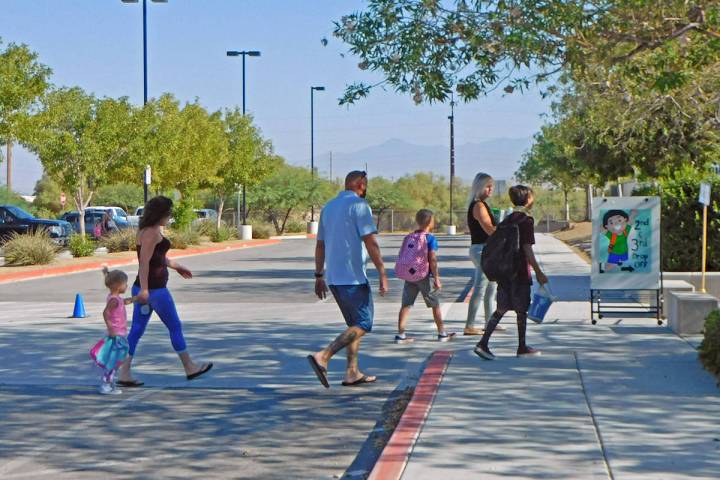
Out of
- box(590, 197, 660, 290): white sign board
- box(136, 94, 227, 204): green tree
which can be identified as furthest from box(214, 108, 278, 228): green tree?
box(590, 197, 660, 290): white sign board

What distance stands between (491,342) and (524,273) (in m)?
1.78

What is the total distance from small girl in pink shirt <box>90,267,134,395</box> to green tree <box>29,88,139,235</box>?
27.0 m

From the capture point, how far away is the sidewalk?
273 inches

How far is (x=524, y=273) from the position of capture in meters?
11.4

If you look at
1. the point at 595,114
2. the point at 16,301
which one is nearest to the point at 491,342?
the point at 16,301

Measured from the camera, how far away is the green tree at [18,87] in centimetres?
2905

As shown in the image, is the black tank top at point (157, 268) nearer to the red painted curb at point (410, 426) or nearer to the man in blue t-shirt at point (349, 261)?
the man in blue t-shirt at point (349, 261)

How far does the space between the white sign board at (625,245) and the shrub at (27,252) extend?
19625 mm

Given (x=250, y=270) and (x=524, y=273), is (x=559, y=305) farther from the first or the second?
(x=250, y=270)

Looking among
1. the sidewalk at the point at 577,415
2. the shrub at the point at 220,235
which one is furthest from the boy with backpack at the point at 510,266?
the shrub at the point at 220,235

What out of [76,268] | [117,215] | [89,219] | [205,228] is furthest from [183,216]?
[76,268]

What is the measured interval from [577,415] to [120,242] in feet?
108

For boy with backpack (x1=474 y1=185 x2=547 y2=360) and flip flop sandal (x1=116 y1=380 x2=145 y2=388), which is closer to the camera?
flip flop sandal (x1=116 y1=380 x2=145 y2=388)

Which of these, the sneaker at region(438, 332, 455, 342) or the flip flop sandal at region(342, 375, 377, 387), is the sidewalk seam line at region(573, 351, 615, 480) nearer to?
the flip flop sandal at region(342, 375, 377, 387)
